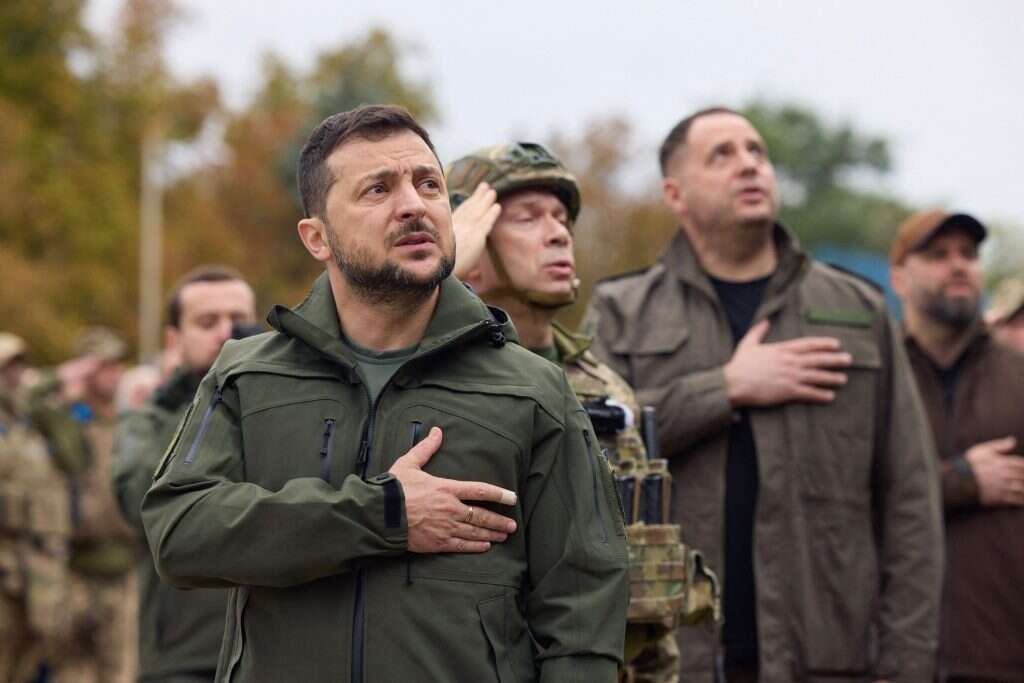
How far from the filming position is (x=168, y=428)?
747 cm

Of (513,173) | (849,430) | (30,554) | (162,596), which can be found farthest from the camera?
(30,554)

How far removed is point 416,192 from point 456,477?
73 cm

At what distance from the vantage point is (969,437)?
7.58 metres

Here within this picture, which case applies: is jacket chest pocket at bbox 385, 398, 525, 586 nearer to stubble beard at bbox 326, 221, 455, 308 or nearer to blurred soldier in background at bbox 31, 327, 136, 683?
stubble beard at bbox 326, 221, 455, 308

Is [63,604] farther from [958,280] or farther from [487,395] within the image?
[487,395]

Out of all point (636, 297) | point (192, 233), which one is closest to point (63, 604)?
point (636, 297)

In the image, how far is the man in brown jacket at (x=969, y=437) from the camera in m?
7.38

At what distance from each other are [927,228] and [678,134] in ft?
5.58

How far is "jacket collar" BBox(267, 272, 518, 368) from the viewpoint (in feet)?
13.1

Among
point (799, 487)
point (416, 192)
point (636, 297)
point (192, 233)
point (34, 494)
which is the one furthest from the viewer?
point (192, 233)

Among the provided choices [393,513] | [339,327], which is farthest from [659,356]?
[393,513]

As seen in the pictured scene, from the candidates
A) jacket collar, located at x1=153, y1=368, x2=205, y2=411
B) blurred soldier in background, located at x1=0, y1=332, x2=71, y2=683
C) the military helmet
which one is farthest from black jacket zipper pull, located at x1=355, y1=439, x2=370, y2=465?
blurred soldier in background, located at x1=0, y1=332, x2=71, y2=683

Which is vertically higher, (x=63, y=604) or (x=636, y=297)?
(x=636, y=297)

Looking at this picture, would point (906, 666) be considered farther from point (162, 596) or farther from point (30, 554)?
point (30, 554)
